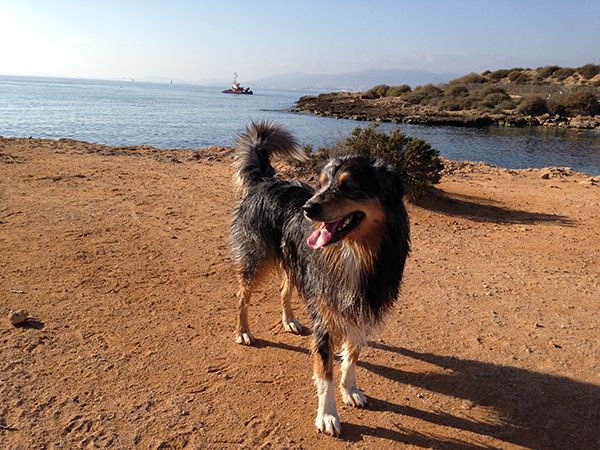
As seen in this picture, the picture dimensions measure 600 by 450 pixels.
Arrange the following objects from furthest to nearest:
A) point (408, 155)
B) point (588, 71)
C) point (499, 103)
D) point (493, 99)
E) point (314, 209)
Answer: point (588, 71) < point (493, 99) < point (499, 103) < point (408, 155) < point (314, 209)

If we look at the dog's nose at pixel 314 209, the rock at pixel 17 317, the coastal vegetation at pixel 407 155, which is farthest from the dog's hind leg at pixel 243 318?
the coastal vegetation at pixel 407 155

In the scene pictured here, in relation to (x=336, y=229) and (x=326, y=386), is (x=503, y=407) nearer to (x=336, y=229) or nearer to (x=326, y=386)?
(x=326, y=386)

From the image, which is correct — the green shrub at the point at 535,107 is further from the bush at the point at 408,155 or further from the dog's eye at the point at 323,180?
the dog's eye at the point at 323,180

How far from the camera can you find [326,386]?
3193 millimetres

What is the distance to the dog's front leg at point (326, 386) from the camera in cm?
319

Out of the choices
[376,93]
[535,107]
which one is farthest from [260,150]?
[376,93]

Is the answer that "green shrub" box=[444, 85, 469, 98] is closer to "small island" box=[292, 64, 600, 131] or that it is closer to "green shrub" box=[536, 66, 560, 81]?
"small island" box=[292, 64, 600, 131]

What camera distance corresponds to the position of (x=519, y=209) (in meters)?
9.26

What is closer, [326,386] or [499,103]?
[326,386]

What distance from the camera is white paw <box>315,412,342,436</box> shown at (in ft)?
10.4

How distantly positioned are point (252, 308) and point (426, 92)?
65568 millimetres

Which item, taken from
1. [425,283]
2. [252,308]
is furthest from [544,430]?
[252,308]

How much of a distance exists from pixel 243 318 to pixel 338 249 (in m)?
1.80

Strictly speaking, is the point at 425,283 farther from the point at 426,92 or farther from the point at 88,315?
the point at 426,92
